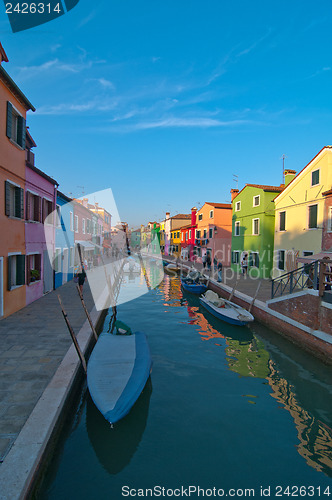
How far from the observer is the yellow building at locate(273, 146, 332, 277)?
16.5 metres

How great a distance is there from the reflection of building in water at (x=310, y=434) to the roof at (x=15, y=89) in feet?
46.2

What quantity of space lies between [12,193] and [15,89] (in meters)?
4.20

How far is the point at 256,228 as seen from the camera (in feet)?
81.6

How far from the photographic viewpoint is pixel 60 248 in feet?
64.2

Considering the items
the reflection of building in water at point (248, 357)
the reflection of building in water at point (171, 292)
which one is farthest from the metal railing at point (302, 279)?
the reflection of building in water at point (171, 292)

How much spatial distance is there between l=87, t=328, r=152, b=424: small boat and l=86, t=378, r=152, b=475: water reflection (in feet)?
1.94

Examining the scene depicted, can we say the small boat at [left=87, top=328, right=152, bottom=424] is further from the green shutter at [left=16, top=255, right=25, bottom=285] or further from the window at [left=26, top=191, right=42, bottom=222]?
the window at [left=26, top=191, right=42, bottom=222]

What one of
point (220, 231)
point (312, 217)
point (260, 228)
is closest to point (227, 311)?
point (312, 217)

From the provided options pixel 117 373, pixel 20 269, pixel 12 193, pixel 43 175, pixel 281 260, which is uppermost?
pixel 43 175

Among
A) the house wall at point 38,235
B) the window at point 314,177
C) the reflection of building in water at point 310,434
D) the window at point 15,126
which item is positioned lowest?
the reflection of building in water at point 310,434

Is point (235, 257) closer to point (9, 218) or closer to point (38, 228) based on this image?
point (38, 228)

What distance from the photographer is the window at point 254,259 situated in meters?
24.3

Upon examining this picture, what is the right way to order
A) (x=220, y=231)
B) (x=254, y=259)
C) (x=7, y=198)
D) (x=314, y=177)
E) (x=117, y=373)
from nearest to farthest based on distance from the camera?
(x=117, y=373), (x=7, y=198), (x=314, y=177), (x=254, y=259), (x=220, y=231)

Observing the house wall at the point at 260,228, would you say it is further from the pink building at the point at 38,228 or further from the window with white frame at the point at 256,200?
the pink building at the point at 38,228
